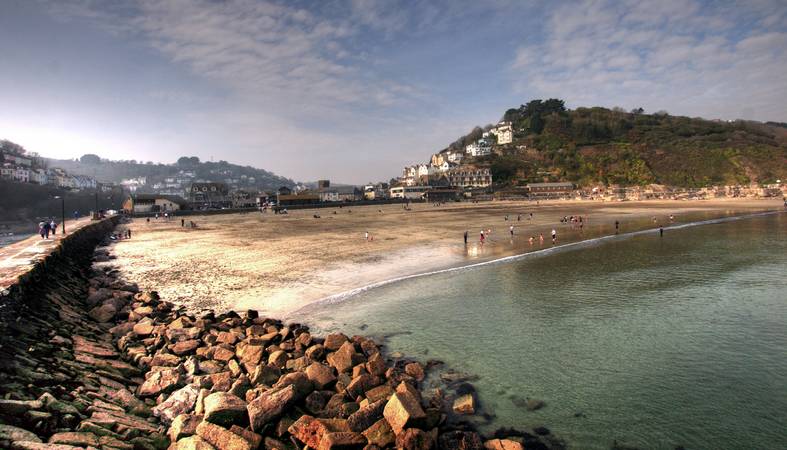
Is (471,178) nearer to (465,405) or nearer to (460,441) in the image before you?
(465,405)

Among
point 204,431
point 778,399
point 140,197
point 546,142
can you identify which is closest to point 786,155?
point 546,142

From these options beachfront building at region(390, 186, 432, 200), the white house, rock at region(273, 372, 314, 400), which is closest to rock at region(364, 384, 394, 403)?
rock at region(273, 372, 314, 400)

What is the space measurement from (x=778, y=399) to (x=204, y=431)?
1401cm

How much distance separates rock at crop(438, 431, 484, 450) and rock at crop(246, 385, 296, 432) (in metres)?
3.46

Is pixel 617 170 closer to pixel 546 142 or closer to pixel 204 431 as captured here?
pixel 546 142

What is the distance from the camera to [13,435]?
609cm

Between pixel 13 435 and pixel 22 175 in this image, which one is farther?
pixel 22 175

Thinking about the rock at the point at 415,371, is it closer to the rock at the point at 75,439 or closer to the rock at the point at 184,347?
the rock at the point at 184,347

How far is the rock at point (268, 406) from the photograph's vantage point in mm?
7977

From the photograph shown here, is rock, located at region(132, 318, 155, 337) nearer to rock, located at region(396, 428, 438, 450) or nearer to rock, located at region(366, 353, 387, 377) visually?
rock, located at region(366, 353, 387, 377)

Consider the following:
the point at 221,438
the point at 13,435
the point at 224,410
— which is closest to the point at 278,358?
the point at 224,410

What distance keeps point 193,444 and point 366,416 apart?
3.35m

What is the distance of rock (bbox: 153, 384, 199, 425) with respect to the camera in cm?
896

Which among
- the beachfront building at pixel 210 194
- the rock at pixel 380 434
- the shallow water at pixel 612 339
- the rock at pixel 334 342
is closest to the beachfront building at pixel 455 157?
the beachfront building at pixel 210 194
